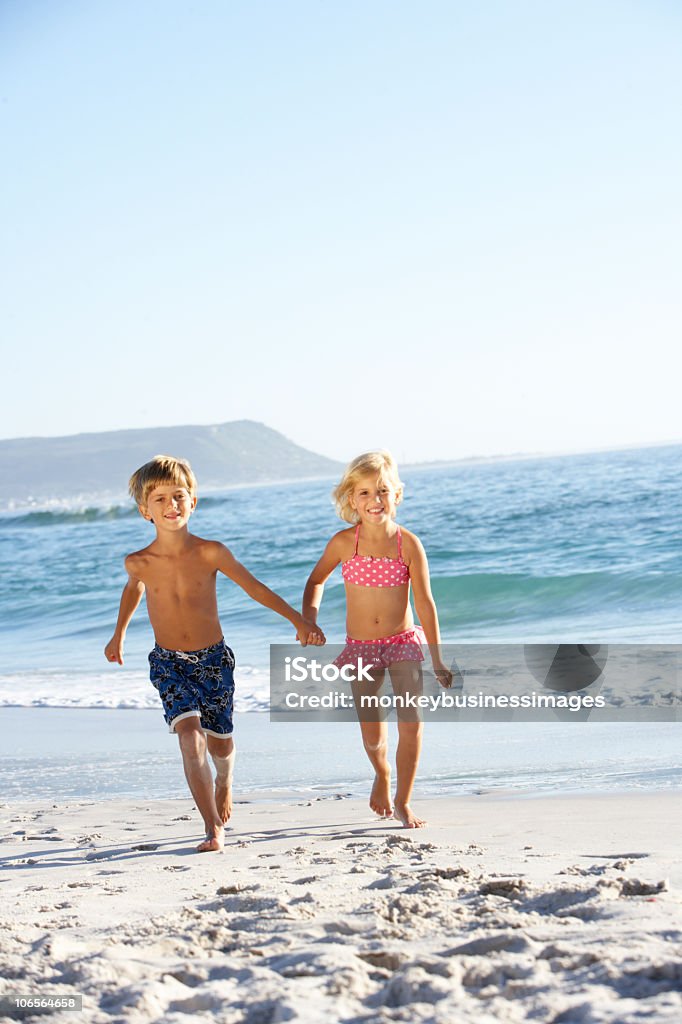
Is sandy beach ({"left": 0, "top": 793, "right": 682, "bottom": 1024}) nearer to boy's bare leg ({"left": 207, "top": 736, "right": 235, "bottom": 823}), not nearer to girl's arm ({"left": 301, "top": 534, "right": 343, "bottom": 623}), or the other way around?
boy's bare leg ({"left": 207, "top": 736, "right": 235, "bottom": 823})

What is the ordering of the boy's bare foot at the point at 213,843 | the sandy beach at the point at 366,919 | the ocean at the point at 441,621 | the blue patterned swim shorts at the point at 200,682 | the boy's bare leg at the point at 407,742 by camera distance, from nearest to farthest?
1. the sandy beach at the point at 366,919
2. the boy's bare foot at the point at 213,843
3. the blue patterned swim shorts at the point at 200,682
4. the boy's bare leg at the point at 407,742
5. the ocean at the point at 441,621

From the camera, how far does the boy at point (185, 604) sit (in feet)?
13.4

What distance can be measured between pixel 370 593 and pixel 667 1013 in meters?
2.38

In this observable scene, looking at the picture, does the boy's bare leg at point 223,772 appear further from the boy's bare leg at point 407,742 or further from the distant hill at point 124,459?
the distant hill at point 124,459

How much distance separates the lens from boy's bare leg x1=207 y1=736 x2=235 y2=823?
4.19 metres

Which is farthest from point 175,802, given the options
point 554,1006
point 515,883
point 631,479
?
point 631,479

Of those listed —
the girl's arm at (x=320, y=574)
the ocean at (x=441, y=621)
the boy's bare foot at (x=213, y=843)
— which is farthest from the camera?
the ocean at (x=441, y=621)

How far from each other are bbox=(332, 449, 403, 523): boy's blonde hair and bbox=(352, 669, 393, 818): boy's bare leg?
0.67 metres

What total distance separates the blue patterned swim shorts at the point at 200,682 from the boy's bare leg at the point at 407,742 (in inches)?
26.3

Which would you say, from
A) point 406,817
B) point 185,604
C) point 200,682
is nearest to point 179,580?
point 185,604

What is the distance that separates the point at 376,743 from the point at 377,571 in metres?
0.69

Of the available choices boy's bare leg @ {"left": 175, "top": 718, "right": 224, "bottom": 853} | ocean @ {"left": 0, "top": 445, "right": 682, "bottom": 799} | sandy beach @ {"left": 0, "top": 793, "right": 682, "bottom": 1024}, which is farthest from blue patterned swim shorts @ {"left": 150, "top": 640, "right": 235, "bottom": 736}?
ocean @ {"left": 0, "top": 445, "right": 682, "bottom": 799}

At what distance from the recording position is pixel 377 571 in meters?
4.26

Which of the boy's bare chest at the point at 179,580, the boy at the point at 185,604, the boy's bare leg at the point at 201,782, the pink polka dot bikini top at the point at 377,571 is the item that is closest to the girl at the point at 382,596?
the pink polka dot bikini top at the point at 377,571
